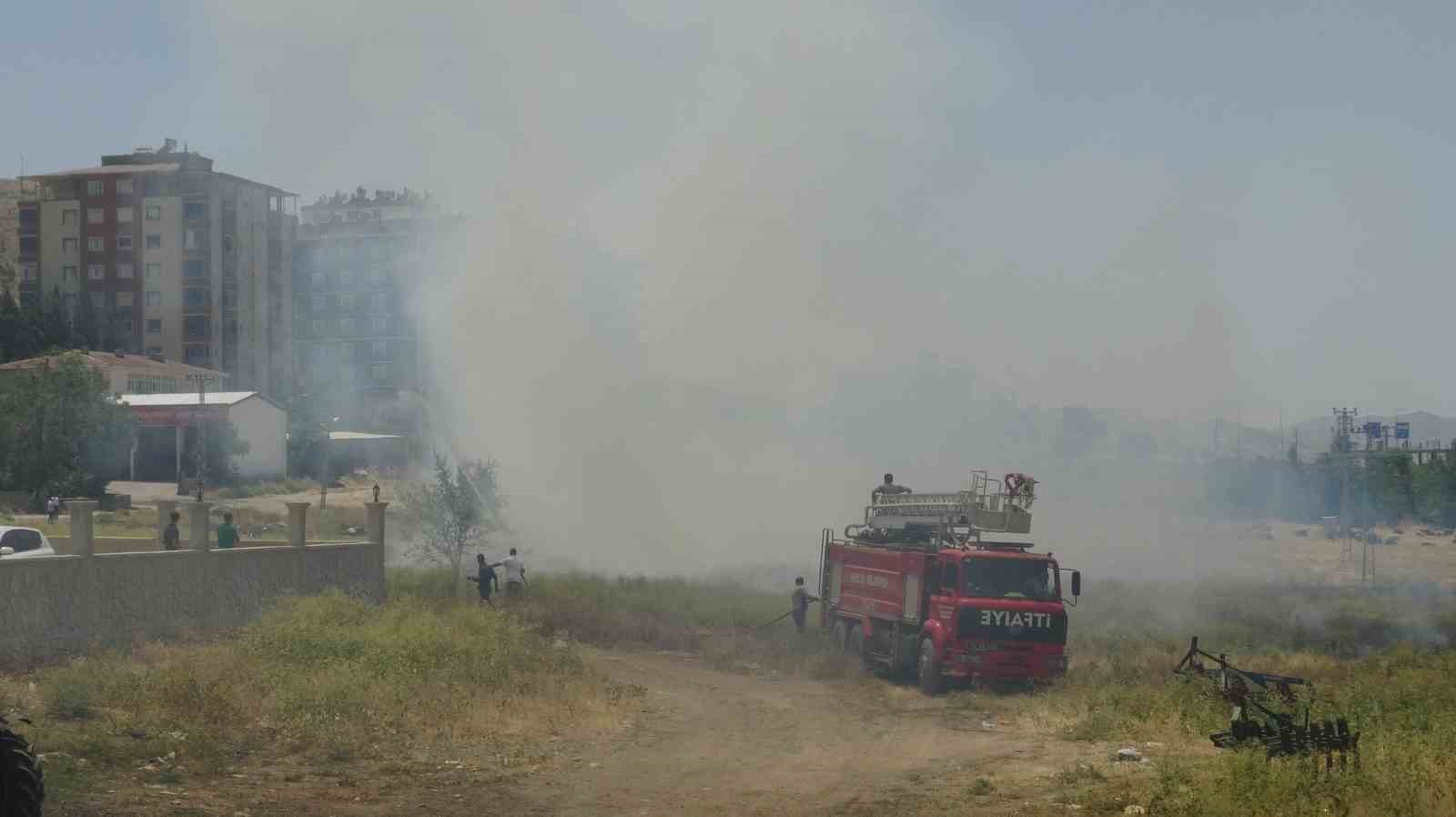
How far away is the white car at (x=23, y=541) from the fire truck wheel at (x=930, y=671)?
1524 cm

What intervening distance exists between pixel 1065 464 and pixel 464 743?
187 ft

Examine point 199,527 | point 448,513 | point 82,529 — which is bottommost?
point 448,513

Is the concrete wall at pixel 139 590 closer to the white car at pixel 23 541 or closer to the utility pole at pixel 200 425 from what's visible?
the white car at pixel 23 541

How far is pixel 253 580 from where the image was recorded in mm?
28391

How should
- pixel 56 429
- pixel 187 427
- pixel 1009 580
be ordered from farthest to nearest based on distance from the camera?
pixel 187 427 < pixel 56 429 < pixel 1009 580

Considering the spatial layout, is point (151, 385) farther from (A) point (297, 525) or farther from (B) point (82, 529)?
(B) point (82, 529)

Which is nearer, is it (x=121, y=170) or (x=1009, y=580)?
(x=1009, y=580)

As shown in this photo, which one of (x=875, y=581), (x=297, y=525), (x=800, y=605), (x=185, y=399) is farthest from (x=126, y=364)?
(x=875, y=581)

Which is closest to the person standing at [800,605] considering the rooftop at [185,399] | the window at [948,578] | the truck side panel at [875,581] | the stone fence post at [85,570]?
the truck side panel at [875,581]

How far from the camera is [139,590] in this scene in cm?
2481

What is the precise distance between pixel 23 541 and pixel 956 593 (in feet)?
52.9

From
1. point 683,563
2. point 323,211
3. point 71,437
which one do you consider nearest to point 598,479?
point 683,563

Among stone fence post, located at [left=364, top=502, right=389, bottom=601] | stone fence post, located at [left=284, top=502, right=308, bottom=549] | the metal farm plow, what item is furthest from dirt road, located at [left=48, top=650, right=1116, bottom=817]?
stone fence post, located at [left=364, top=502, right=389, bottom=601]

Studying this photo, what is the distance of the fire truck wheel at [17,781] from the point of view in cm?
1049
